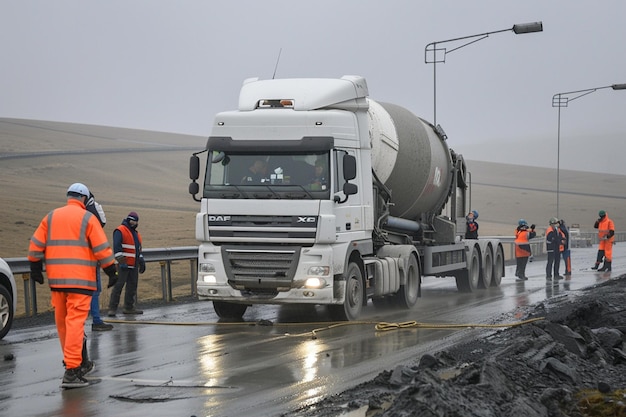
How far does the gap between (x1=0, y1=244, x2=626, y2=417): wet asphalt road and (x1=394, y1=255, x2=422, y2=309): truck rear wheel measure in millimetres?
325

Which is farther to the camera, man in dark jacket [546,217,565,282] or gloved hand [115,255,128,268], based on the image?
man in dark jacket [546,217,565,282]

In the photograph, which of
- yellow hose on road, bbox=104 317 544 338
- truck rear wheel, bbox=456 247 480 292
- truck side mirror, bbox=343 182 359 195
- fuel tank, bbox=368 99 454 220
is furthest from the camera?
truck rear wheel, bbox=456 247 480 292

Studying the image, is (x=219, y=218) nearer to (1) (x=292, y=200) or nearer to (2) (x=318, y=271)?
(1) (x=292, y=200)

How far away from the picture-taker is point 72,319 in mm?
9602

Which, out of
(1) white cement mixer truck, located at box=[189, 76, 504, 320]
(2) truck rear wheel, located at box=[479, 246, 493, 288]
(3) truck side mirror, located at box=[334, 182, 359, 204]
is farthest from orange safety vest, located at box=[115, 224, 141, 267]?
(2) truck rear wheel, located at box=[479, 246, 493, 288]

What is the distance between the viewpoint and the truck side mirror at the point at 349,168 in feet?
49.0

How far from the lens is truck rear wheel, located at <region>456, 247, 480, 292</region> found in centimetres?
2314

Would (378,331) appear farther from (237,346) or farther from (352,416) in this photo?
(352,416)

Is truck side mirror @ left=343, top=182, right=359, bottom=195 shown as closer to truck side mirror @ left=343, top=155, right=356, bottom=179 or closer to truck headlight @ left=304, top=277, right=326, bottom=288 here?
truck side mirror @ left=343, top=155, right=356, bottom=179

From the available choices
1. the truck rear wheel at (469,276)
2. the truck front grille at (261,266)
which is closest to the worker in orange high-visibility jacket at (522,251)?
the truck rear wheel at (469,276)

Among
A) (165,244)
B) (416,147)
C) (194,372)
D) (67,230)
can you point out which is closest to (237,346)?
(194,372)

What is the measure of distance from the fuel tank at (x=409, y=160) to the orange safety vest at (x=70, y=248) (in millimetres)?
7694

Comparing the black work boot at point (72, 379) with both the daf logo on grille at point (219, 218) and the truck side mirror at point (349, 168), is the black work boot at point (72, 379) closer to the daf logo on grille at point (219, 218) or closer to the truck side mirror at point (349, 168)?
the daf logo on grille at point (219, 218)

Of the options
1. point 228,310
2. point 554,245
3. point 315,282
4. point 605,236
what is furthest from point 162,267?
point 605,236
